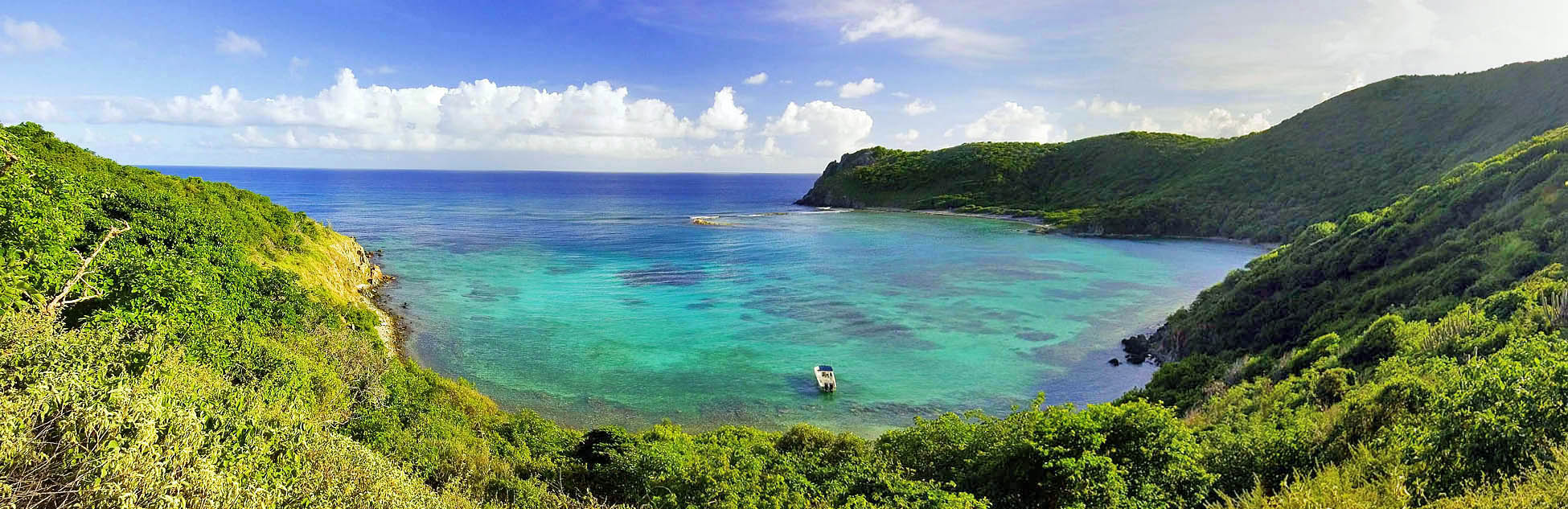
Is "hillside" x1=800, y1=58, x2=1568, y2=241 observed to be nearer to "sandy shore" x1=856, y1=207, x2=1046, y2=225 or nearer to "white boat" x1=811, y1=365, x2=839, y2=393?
"sandy shore" x1=856, y1=207, x2=1046, y2=225

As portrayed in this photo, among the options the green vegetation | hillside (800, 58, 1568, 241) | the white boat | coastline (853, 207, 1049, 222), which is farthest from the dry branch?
coastline (853, 207, 1049, 222)

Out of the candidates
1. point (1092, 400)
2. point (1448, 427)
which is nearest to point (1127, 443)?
point (1448, 427)

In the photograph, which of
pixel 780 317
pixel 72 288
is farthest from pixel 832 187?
pixel 72 288

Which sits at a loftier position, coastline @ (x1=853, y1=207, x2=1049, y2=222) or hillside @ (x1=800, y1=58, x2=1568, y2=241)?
hillside @ (x1=800, y1=58, x2=1568, y2=241)

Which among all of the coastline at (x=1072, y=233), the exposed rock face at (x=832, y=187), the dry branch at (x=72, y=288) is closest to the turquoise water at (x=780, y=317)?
the coastline at (x=1072, y=233)

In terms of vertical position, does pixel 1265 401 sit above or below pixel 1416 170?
below

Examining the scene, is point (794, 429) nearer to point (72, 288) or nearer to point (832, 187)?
point (72, 288)

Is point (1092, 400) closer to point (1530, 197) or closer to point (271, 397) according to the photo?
point (1530, 197)

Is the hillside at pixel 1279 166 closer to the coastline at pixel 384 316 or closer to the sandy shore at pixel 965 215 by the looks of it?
the sandy shore at pixel 965 215
